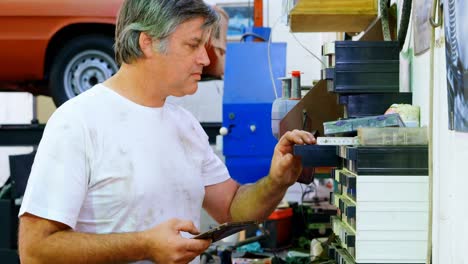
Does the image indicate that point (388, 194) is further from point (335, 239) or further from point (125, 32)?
point (125, 32)

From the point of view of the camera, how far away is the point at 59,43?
18.1ft

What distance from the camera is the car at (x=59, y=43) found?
5.36 metres

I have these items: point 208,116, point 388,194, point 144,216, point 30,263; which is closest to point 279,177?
point 144,216

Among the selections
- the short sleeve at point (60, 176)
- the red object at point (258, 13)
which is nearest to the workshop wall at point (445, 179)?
the short sleeve at point (60, 176)

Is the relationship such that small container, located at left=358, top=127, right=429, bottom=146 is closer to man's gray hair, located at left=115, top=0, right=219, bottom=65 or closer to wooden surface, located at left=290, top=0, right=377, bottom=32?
man's gray hair, located at left=115, top=0, right=219, bottom=65

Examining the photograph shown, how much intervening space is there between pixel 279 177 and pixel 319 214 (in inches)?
67.0

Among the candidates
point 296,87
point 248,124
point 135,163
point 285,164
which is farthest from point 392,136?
point 248,124

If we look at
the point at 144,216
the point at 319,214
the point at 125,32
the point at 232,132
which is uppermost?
the point at 125,32

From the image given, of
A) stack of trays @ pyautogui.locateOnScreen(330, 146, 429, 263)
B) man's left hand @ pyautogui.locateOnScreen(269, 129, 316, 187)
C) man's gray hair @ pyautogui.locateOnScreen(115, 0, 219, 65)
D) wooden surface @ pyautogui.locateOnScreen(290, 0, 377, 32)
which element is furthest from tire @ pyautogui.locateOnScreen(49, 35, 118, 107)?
stack of trays @ pyautogui.locateOnScreen(330, 146, 429, 263)

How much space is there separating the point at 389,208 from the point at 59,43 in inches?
177

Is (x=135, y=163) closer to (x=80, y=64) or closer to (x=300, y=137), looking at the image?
(x=300, y=137)

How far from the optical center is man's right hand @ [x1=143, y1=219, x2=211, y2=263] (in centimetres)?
175

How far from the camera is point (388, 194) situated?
157cm

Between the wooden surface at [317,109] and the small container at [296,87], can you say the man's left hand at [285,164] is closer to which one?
the wooden surface at [317,109]
